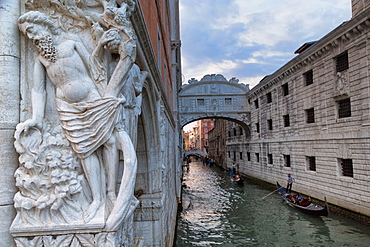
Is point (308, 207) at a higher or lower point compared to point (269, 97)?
lower

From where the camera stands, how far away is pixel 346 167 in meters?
11.5

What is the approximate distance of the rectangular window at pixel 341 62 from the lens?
37.8 ft

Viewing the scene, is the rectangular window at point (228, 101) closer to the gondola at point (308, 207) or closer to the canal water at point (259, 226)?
the canal water at point (259, 226)

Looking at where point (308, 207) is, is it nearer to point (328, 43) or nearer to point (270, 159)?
point (328, 43)

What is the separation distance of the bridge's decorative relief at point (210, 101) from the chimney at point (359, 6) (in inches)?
469

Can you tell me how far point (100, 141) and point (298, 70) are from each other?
15.7m

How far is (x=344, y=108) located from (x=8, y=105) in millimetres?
12997

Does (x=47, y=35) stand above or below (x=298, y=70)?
below

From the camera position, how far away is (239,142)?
86.8 feet

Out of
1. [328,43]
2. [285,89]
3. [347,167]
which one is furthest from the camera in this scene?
[285,89]

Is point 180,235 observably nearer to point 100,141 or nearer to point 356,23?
point 100,141

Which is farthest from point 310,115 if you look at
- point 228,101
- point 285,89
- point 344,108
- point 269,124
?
point 228,101

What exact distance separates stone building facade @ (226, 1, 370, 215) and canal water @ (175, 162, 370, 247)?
1.75 meters

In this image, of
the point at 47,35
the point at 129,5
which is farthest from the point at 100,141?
the point at 129,5
